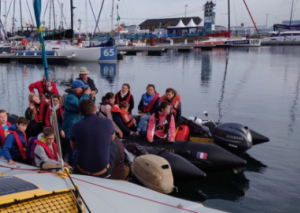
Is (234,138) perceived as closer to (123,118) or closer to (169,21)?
(123,118)

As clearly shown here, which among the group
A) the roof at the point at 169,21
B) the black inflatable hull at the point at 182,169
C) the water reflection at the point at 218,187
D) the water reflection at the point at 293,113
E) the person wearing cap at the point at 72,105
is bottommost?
the water reflection at the point at 218,187

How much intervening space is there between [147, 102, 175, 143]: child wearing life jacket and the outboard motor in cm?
113

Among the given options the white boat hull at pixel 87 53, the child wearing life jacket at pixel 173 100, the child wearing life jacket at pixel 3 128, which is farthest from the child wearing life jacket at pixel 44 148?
the white boat hull at pixel 87 53

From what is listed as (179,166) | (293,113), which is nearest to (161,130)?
(179,166)

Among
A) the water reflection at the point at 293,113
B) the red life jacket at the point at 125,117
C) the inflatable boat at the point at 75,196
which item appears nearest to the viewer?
the inflatable boat at the point at 75,196

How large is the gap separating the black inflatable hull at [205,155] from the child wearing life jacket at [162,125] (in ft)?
0.49

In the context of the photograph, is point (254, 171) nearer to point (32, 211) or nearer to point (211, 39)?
point (32, 211)

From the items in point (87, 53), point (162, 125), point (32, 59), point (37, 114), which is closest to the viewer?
point (162, 125)

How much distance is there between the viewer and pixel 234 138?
6852 mm

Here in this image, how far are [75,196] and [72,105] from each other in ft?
9.56

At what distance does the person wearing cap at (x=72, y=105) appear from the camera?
5.48 meters

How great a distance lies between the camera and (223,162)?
6.28 m

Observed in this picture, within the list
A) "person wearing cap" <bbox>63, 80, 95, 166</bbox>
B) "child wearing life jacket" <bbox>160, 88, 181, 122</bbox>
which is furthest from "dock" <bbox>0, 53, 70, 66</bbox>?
"person wearing cap" <bbox>63, 80, 95, 166</bbox>

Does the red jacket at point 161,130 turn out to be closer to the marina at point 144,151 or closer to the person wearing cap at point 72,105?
the marina at point 144,151
